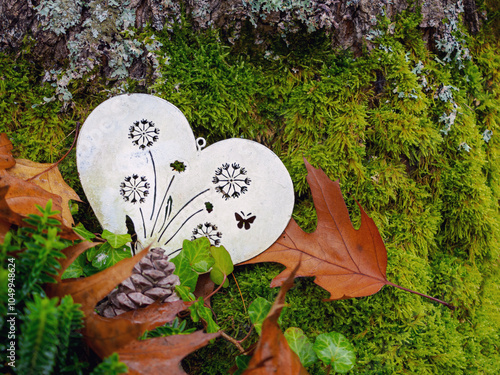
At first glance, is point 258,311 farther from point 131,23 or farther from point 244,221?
point 131,23

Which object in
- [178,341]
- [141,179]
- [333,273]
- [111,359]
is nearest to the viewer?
[111,359]

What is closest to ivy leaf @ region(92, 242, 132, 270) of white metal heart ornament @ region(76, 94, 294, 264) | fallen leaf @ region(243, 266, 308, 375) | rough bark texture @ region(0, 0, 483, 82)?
white metal heart ornament @ region(76, 94, 294, 264)

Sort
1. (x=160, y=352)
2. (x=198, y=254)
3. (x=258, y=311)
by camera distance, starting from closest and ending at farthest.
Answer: (x=160, y=352), (x=258, y=311), (x=198, y=254)

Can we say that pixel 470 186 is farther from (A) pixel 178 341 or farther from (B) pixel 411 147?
(A) pixel 178 341

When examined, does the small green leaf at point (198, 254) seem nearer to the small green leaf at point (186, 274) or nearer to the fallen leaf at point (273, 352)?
the small green leaf at point (186, 274)

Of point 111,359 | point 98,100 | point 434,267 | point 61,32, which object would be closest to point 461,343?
point 434,267

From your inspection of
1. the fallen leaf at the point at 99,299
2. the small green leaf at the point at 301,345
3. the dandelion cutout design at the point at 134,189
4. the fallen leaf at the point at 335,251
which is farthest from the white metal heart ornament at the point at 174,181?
the fallen leaf at the point at 99,299

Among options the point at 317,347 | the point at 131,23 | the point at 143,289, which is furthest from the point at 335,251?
the point at 131,23
